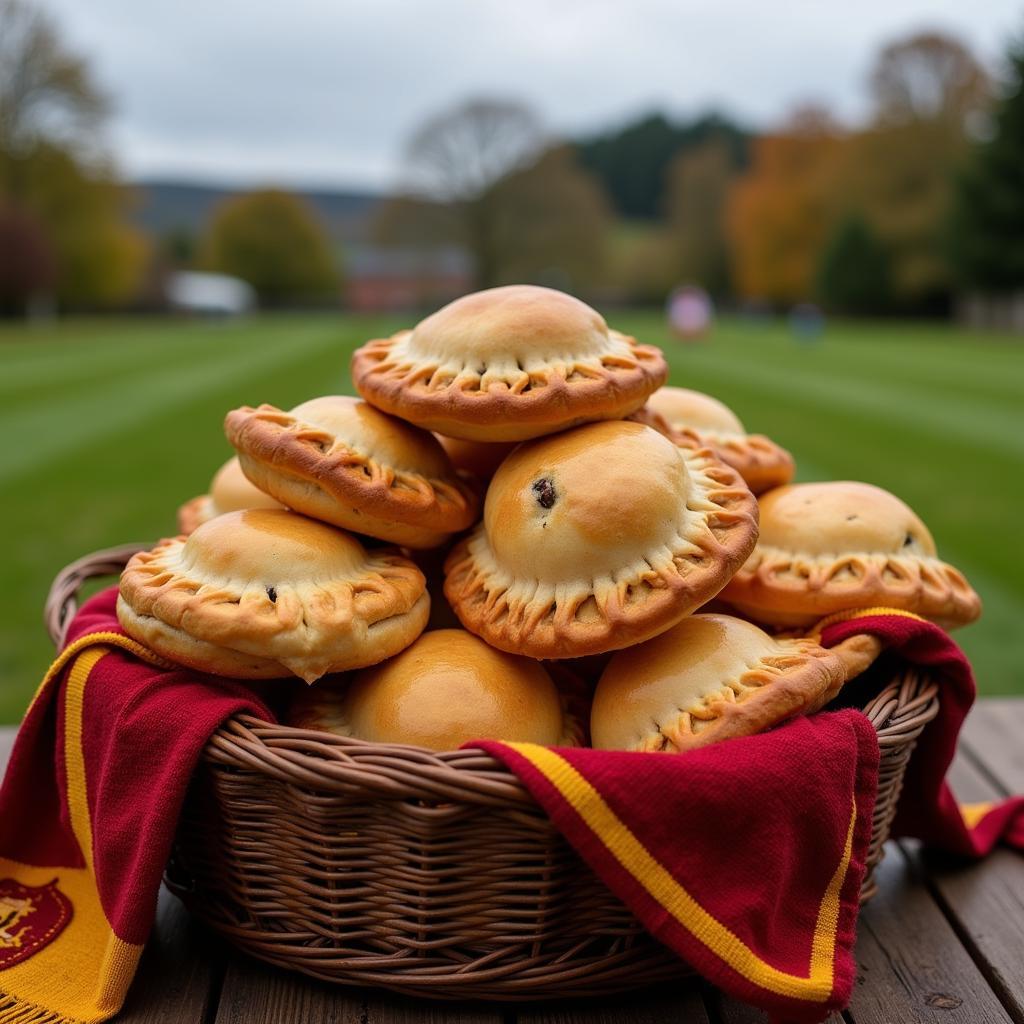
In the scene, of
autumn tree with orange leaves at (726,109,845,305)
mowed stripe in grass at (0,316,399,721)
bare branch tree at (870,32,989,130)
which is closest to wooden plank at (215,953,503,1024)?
mowed stripe in grass at (0,316,399,721)

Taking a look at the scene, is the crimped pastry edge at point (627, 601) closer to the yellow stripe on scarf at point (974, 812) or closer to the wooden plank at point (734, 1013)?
the wooden plank at point (734, 1013)

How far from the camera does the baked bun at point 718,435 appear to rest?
87.8 inches

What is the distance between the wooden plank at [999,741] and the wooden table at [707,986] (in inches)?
19.2

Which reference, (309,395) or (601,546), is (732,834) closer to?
(601,546)

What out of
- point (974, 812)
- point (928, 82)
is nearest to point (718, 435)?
point (974, 812)

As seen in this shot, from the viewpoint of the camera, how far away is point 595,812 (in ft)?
4.55

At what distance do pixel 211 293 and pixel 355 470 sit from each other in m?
69.2

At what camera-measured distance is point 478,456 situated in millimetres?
2232

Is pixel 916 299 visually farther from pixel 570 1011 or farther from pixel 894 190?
pixel 570 1011

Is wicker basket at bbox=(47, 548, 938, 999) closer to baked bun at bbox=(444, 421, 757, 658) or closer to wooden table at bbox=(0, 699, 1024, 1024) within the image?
wooden table at bbox=(0, 699, 1024, 1024)

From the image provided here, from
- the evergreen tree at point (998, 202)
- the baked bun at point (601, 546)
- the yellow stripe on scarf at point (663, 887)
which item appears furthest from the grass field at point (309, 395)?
the evergreen tree at point (998, 202)

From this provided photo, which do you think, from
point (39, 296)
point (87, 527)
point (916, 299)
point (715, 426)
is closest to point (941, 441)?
point (87, 527)

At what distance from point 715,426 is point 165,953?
1517 mm

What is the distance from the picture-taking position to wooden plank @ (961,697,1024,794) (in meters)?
2.38
